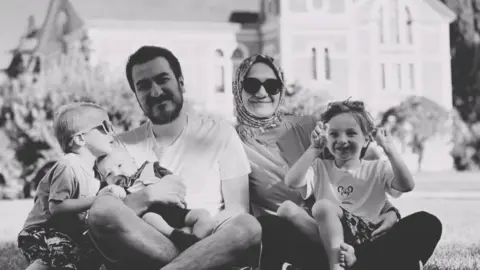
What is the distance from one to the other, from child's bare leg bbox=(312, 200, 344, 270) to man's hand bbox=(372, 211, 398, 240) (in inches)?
7.8

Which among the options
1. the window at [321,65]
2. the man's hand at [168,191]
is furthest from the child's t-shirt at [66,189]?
the window at [321,65]

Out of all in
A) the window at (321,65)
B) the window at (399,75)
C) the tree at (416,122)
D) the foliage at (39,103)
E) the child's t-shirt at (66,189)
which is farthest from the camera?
the window at (399,75)

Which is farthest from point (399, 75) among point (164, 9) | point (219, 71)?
point (164, 9)

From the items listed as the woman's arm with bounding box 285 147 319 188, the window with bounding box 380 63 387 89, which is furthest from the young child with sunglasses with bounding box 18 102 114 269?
the window with bounding box 380 63 387 89

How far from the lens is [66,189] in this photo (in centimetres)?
334

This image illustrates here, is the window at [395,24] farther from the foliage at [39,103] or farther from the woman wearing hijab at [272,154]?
the woman wearing hijab at [272,154]

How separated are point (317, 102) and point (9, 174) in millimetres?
6356

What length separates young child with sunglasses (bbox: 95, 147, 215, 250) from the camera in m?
3.18

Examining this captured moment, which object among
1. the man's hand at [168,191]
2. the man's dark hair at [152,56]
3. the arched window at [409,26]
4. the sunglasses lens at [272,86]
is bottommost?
the man's hand at [168,191]

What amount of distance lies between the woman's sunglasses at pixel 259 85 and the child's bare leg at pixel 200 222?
28.2 inches

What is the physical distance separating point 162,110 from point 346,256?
1.09 meters

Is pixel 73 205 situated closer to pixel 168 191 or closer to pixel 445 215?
pixel 168 191

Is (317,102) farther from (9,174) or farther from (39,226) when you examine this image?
(39,226)

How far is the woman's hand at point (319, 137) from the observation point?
3.39 meters
